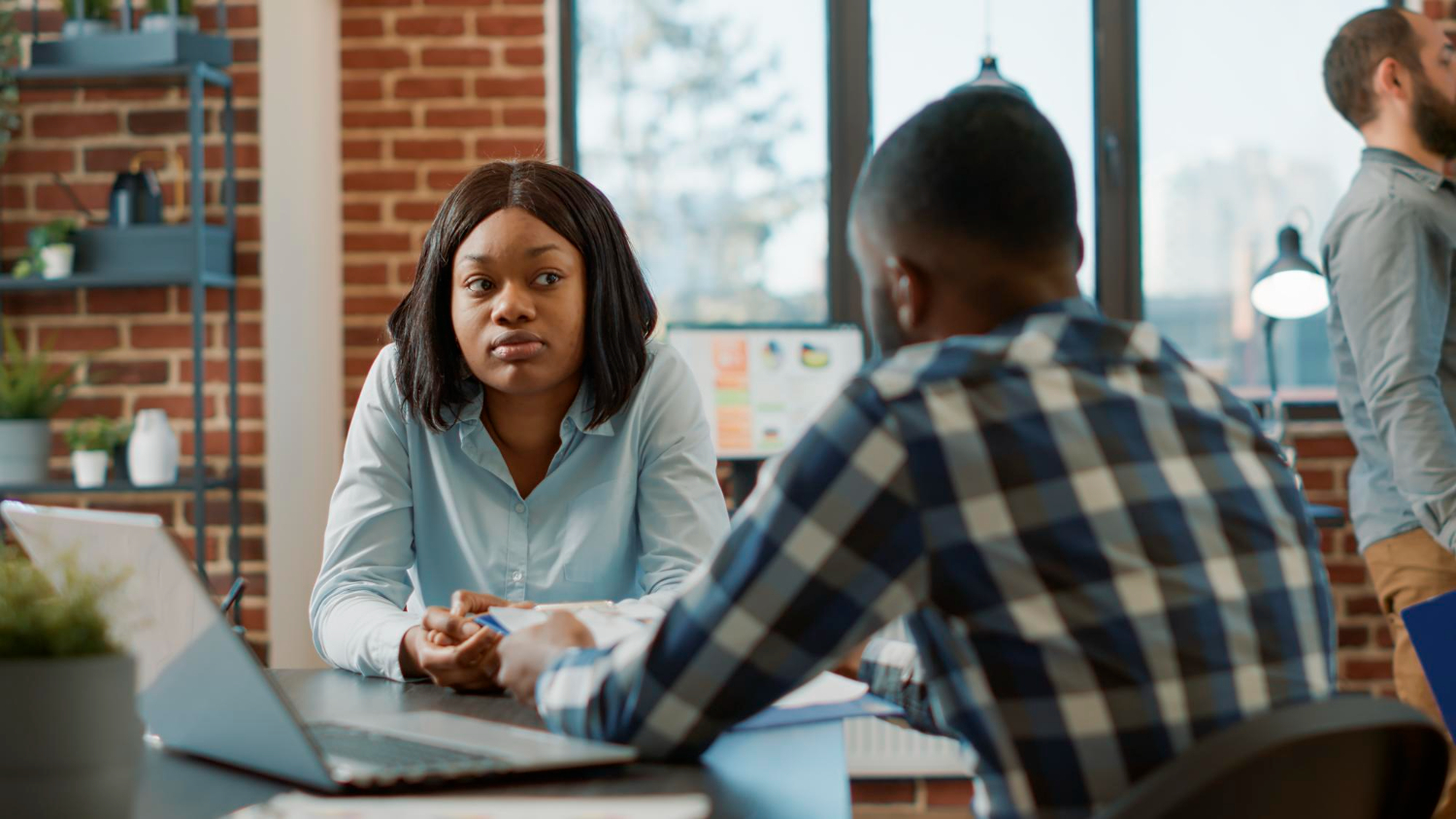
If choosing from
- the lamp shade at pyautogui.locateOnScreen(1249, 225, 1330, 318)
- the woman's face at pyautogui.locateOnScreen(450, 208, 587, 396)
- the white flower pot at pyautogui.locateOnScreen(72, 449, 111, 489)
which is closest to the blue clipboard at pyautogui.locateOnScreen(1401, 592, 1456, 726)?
the woman's face at pyautogui.locateOnScreen(450, 208, 587, 396)

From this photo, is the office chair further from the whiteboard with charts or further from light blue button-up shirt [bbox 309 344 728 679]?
the whiteboard with charts

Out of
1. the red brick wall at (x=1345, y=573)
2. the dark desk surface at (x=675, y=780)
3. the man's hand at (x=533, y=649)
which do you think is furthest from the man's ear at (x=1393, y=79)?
the man's hand at (x=533, y=649)

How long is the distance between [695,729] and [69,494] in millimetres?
2594

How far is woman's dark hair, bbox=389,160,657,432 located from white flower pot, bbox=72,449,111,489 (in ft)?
4.83

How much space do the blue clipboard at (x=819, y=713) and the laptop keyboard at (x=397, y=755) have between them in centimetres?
28

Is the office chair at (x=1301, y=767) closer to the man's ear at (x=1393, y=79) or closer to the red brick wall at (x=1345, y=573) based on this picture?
the man's ear at (x=1393, y=79)

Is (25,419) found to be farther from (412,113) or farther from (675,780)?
(675,780)

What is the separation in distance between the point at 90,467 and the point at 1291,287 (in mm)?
2642

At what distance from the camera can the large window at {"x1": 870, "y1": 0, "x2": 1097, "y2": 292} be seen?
3.37m

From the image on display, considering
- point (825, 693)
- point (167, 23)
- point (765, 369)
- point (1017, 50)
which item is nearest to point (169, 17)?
point (167, 23)

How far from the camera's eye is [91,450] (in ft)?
9.33

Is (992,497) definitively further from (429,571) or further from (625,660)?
(429,571)

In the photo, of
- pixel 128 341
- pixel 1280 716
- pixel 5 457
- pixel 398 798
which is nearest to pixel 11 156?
pixel 128 341

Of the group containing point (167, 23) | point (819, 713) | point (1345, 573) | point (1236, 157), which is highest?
point (167, 23)
